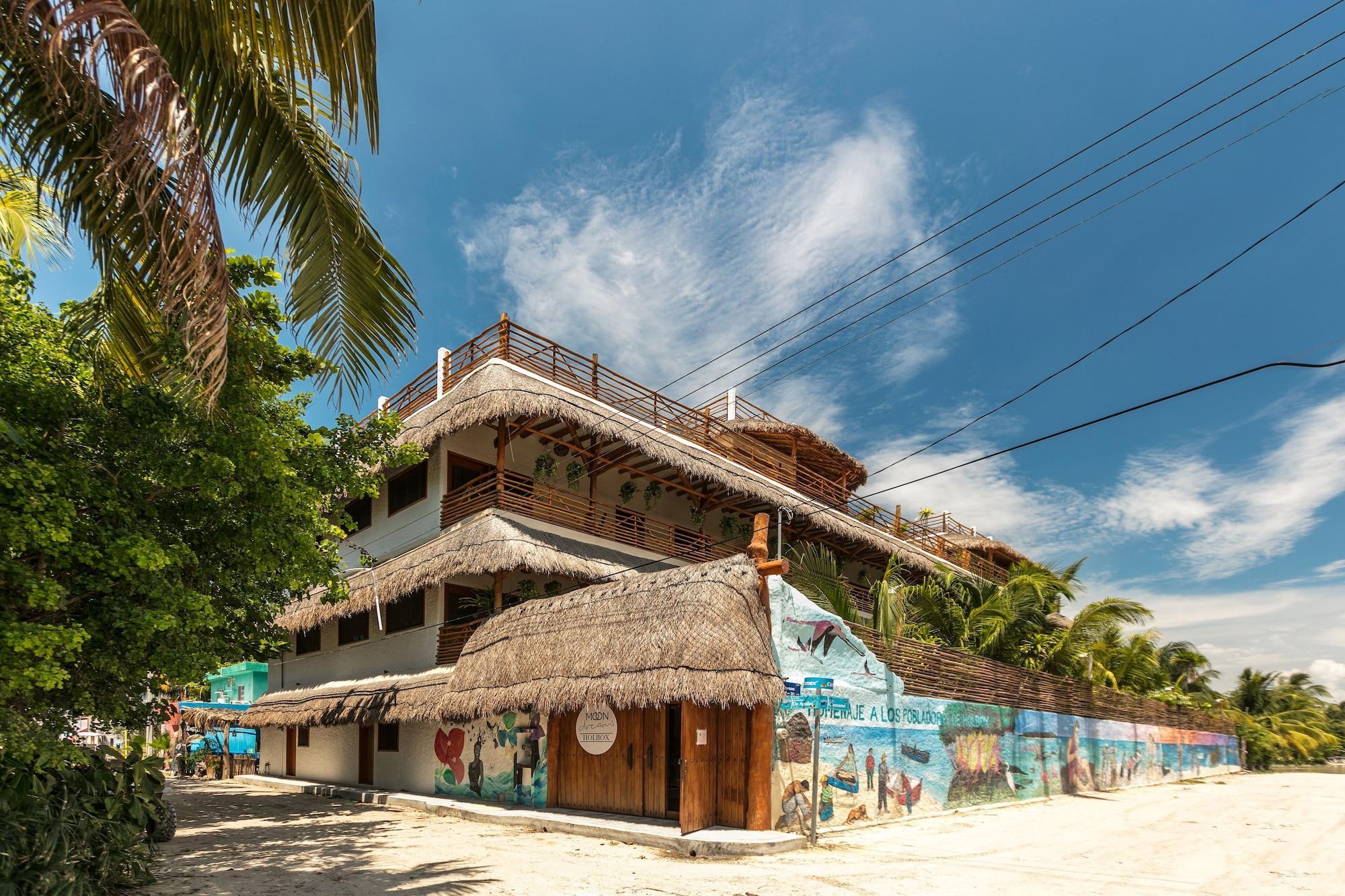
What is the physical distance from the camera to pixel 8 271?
870 centimetres

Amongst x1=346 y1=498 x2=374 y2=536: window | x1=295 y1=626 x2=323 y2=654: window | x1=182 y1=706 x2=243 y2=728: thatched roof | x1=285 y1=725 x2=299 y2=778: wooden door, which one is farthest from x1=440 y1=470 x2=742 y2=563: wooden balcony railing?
x1=182 y1=706 x2=243 y2=728: thatched roof

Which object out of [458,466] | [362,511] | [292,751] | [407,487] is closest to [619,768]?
[458,466]

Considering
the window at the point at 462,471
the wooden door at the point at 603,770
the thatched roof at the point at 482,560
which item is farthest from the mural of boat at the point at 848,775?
the window at the point at 462,471

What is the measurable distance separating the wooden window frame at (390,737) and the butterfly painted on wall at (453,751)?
1.96m

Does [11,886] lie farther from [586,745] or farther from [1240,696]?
[1240,696]

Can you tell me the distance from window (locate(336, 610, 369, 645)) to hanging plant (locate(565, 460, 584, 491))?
592 centimetres

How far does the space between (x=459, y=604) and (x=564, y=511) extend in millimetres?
2990

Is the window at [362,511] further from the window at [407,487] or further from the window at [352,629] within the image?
the window at [352,629]

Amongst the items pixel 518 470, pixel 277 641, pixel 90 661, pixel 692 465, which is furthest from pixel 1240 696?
pixel 90 661

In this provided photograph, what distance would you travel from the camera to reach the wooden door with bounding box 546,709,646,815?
45.0ft

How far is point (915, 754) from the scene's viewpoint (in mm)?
14961

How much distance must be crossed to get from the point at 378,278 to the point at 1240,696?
186ft

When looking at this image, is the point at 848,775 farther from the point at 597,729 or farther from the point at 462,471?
the point at 462,471

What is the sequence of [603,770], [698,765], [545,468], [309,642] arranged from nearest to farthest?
[698,765] → [603,770] → [545,468] → [309,642]
